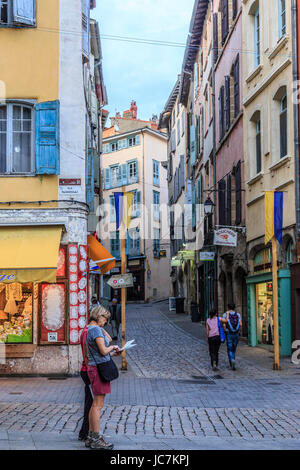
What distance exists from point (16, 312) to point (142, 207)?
44.9 meters

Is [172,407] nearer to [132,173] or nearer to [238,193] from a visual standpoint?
[238,193]

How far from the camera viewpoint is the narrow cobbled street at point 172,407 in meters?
8.27

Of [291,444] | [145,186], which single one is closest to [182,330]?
[291,444]

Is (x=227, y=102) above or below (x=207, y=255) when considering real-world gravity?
above

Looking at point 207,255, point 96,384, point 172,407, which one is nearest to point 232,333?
point 172,407

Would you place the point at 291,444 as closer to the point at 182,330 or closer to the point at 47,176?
the point at 47,176

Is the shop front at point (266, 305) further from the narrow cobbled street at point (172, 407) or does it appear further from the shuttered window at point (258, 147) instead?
the shuttered window at point (258, 147)

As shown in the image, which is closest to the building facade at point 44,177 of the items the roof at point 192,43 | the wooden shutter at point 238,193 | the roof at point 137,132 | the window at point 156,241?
the wooden shutter at point 238,193

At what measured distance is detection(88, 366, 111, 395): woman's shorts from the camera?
7.87 metres

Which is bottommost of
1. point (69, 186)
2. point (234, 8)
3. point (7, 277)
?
point (7, 277)

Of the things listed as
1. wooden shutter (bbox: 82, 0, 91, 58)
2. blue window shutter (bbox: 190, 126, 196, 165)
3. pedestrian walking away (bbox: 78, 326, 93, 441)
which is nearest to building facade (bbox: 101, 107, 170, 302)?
blue window shutter (bbox: 190, 126, 196, 165)

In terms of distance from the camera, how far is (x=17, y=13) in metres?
15.8

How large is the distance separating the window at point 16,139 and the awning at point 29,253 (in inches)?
60.8

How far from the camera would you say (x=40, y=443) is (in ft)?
25.8
